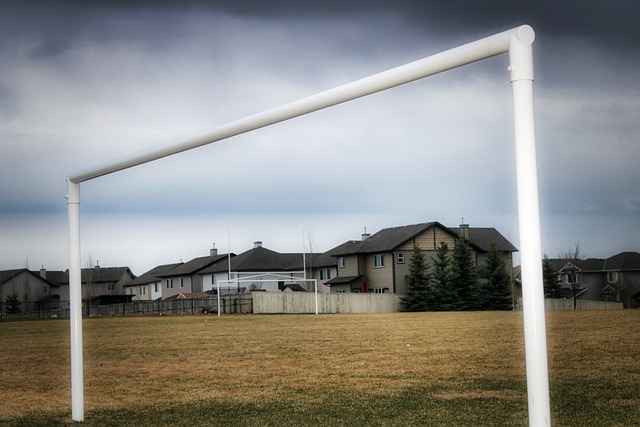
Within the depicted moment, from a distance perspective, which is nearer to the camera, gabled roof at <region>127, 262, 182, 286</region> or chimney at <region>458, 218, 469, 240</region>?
chimney at <region>458, 218, 469, 240</region>

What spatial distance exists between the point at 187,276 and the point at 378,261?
18.3 meters

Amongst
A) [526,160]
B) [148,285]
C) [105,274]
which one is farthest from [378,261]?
[526,160]

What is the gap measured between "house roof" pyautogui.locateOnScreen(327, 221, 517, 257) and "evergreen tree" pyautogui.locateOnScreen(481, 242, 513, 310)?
3450 millimetres

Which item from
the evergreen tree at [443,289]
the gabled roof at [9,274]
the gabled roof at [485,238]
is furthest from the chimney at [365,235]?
the gabled roof at [9,274]

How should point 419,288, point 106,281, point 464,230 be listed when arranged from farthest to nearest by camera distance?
point 106,281 < point 464,230 < point 419,288

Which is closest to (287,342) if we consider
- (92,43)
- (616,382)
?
(616,382)

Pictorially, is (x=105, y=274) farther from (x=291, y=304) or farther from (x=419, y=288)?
(x=419, y=288)

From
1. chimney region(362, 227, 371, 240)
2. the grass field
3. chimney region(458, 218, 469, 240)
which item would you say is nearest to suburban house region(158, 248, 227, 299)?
chimney region(362, 227, 371, 240)

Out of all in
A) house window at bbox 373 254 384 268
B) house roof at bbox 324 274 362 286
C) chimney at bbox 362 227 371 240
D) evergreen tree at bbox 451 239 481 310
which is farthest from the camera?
chimney at bbox 362 227 371 240

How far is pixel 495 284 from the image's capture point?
112ft

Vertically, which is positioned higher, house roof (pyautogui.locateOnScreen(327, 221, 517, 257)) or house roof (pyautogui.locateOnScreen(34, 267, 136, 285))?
house roof (pyautogui.locateOnScreen(327, 221, 517, 257))

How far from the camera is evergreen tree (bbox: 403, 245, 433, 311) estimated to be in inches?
1369

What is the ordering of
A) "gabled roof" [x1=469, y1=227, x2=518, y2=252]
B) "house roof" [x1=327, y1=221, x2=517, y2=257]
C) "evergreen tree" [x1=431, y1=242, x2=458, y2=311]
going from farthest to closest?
1. "gabled roof" [x1=469, y1=227, x2=518, y2=252]
2. "house roof" [x1=327, y1=221, x2=517, y2=257]
3. "evergreen tree" [x1=431, y1=242, x2=458, y2=311]

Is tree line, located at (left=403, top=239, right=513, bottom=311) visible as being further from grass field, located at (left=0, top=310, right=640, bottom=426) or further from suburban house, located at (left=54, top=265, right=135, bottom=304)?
suburban house, located at (left=54, top=265, right=135, bottom=304)
